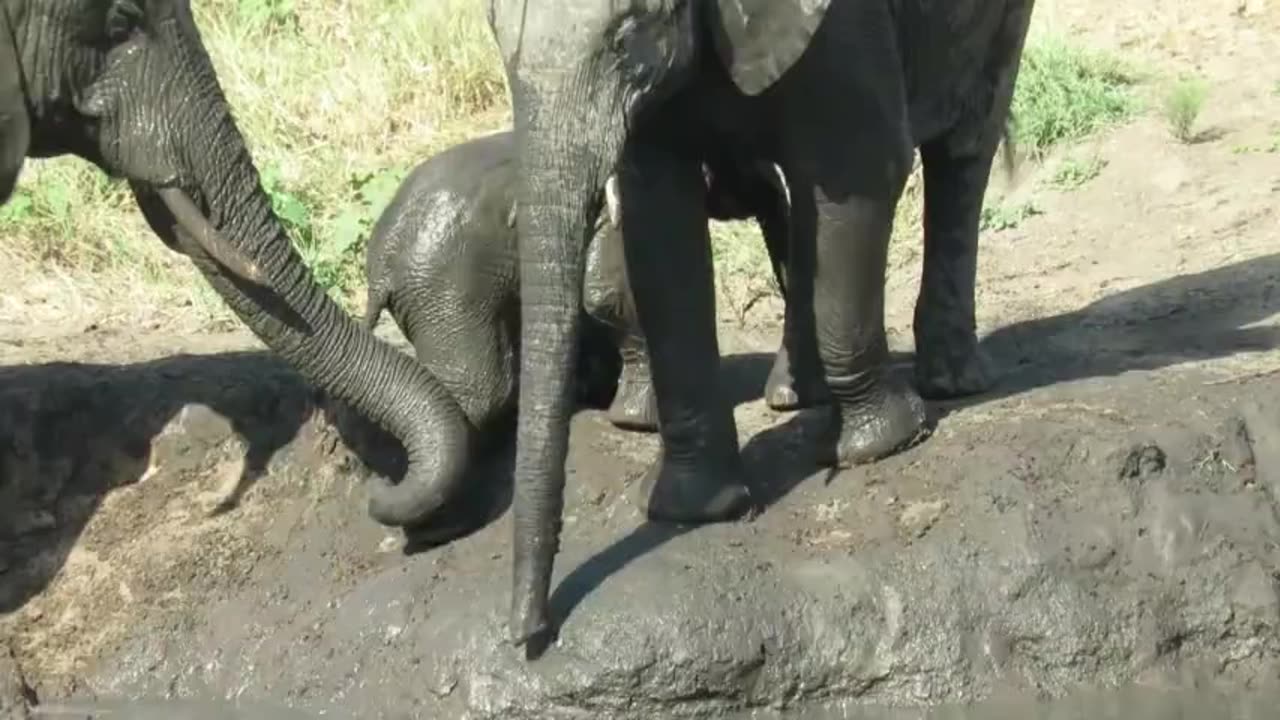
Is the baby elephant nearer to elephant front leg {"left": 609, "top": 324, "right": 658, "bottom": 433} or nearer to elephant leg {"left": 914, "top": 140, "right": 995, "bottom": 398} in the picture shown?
elephant front leg {"left": 609, "top": 324, "right": 658, "bottom": 433}

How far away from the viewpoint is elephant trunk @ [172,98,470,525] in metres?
7.26

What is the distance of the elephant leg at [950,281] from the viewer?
7.97 meters

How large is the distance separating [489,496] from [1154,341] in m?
2.19

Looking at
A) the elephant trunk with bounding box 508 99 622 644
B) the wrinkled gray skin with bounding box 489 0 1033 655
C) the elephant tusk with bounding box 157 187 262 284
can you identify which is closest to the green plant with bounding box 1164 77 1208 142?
the wrinkled gray skin with bounding box 489 0 1033 655

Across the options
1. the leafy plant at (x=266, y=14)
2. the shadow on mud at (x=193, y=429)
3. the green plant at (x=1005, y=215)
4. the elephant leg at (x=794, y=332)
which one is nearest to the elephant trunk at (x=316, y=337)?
the shadow on mud at (x=193, y=429)

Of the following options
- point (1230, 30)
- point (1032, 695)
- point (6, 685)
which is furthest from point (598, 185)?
point (1230, 30)

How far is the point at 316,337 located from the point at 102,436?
92 centimetres

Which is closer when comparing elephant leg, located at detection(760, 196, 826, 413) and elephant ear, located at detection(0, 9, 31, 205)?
elephant ear, located at detection(0, 9, 31, 205)

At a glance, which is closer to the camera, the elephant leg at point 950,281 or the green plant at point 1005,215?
the elephant leg at point 950,281

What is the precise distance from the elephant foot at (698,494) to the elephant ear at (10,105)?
6.10 ft

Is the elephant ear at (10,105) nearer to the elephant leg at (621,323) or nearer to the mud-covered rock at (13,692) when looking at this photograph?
the mud-covered rock at (13,692)

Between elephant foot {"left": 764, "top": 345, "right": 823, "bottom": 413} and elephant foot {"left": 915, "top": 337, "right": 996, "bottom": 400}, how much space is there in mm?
377

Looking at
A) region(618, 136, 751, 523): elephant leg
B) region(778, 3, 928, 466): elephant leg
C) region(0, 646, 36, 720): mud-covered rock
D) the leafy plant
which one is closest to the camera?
region(778, 3, 928, 466): elephant leg

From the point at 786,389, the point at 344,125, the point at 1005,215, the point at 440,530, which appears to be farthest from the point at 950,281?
the point at 344,125
